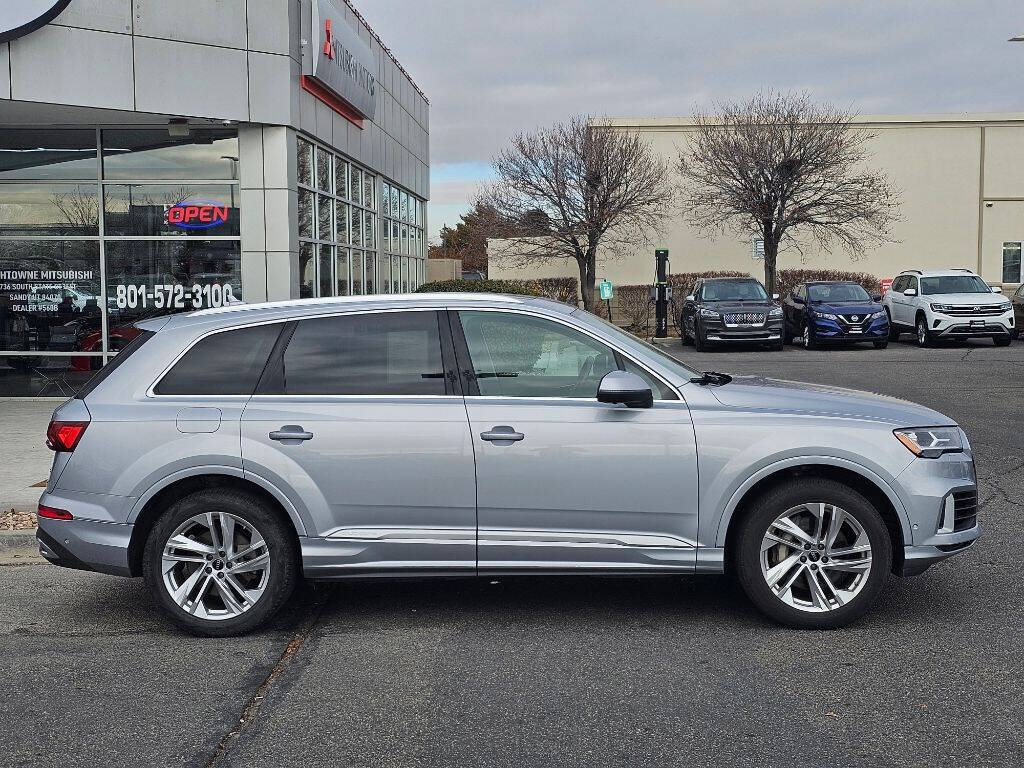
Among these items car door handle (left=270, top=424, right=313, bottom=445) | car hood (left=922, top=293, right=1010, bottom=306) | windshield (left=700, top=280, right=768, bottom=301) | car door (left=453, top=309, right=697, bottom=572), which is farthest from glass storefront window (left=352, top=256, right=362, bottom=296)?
car door (left=453, top=309, right=697, bottom=572)

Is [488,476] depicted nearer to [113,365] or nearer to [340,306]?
[340,306]

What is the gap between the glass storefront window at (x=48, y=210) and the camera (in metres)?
15.3

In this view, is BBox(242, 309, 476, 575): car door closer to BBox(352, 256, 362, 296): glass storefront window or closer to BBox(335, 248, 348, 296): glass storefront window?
BBox(335, 248, 348, 296): glass storefront window

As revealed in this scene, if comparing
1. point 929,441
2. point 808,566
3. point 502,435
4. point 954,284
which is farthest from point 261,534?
point 954,284

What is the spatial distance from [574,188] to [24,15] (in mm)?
26232

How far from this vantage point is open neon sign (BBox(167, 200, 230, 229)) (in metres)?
15.2

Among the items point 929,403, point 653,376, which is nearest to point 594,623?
point 653,376

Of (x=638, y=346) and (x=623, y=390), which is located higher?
(x=638, y=346)

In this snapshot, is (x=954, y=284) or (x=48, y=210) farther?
(x=954, y=284)

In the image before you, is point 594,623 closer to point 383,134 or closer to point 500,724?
point 500,724

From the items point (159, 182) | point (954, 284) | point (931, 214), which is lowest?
point (954, 284)

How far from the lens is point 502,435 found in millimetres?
5422

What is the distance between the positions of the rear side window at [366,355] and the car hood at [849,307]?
22.6 meters

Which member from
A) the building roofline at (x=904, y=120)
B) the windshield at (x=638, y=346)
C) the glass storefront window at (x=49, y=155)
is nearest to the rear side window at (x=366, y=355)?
the windshield at (x=638, y=346)
